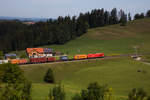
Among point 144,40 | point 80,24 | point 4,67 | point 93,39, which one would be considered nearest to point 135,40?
point 144,40

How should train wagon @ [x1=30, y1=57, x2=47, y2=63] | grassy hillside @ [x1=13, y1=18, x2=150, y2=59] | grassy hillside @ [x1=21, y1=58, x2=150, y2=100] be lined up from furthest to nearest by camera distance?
grassy hillside @ [x1=13, y1=18, x2=150, y2=59], train wagon @ [x1=30, y1=57, x2=47, y2=63], grassy hillside @ [x1=21, y1=58, x2=150, y2=100]

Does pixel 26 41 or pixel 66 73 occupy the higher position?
pixel 26 41

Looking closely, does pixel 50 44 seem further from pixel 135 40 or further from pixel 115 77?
pixel 115 77

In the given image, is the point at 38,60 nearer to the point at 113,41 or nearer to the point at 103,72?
the point at 103,72

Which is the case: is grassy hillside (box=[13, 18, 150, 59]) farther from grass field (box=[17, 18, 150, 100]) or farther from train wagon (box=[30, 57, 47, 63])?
train wagon (box=[30, 57, 47, 63])

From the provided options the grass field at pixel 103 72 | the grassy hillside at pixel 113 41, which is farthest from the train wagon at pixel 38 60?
the grassy hillside at pixel 113 41

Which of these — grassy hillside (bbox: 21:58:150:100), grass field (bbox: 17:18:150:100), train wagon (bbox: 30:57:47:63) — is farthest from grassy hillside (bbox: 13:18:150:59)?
grassy hillside (bbox: 21:58:150:100)

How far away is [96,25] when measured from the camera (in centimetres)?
15762

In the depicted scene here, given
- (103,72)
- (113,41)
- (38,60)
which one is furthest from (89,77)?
(113,41)

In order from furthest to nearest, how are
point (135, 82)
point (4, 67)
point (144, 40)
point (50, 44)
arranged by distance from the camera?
point (50, 44) < point (144, 40) < point (135, 82) < point (4, 67)

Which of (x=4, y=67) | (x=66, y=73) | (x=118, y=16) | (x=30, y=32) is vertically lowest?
(x=66, y=73)

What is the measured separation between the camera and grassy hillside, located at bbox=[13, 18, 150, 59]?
94.2 m

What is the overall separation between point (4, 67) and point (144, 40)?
9271cm

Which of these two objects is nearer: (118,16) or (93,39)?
(93,39)
